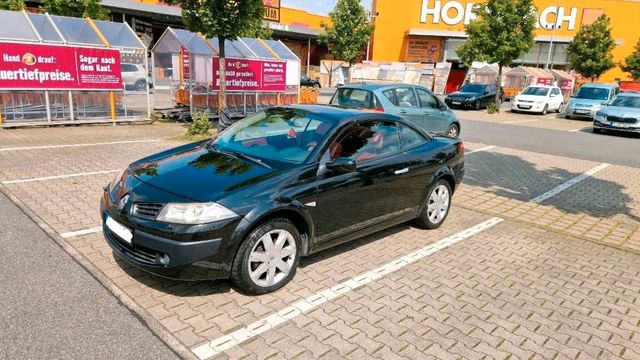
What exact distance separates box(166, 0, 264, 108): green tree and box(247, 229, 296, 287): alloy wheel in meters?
9.34

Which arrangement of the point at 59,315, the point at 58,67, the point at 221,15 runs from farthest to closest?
the point at 221,15 → the point at 58,67 → the point at 59,315

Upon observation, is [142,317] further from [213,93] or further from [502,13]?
[502,13]

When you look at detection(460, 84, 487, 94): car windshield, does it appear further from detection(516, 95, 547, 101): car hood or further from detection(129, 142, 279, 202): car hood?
detection(129, 142, 279, 202): car hood

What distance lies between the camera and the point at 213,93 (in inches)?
570

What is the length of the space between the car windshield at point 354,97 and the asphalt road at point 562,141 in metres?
4.86

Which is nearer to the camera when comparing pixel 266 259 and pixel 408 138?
pixel 266 259

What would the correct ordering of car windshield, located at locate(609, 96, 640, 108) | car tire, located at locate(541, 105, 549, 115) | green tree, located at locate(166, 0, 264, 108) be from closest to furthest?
green tree, located at locate(166, 0, 264, 108), car windshield, located at locate(609, 96, 640, 108), car tire, located at locate(541, 105, 549, 115)

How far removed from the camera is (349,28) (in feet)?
141

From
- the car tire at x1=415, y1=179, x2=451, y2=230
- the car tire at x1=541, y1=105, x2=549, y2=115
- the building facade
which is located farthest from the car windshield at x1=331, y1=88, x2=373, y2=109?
the building facade

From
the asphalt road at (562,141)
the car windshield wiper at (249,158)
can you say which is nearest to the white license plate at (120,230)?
the car windshield wiper at (249,158)

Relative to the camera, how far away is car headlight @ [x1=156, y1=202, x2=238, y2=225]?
341 cm

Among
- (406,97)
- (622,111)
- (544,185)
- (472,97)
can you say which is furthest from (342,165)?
(472,97)

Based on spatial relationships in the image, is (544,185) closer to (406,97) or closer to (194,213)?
(406,97)

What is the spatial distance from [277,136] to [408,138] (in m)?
1.57
